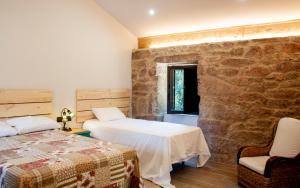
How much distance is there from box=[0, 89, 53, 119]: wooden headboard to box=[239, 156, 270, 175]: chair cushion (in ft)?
9.64

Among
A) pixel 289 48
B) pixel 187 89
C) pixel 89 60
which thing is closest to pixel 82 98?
pixel 89 60

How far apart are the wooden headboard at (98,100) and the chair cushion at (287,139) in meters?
3.00

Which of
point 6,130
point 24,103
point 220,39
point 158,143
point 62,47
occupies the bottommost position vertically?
point 158,143

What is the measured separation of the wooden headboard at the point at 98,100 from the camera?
4785 mm

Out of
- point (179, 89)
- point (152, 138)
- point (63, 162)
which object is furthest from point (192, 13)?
point (63, 162)

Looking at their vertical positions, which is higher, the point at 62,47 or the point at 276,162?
the point at 62,47

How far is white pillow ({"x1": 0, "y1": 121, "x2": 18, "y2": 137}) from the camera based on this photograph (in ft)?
11.0

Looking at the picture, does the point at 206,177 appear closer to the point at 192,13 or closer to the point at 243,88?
the point at 243,88

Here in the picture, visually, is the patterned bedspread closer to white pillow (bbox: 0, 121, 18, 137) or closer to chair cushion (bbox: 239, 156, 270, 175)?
white pillow (bbox: 0, 121, 18, 137)

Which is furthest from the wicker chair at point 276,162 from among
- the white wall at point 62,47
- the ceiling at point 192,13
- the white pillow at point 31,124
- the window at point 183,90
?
the white wall at point 62,47

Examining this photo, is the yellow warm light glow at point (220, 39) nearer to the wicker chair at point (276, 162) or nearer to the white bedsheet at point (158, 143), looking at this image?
the wicker chair at point (276, 162)

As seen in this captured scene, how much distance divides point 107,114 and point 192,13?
2.28 metres

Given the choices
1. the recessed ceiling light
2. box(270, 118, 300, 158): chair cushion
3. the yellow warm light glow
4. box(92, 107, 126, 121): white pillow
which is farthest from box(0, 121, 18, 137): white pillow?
box(270, 118, 300, 158): chair cushion

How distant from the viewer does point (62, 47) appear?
4461 mm
